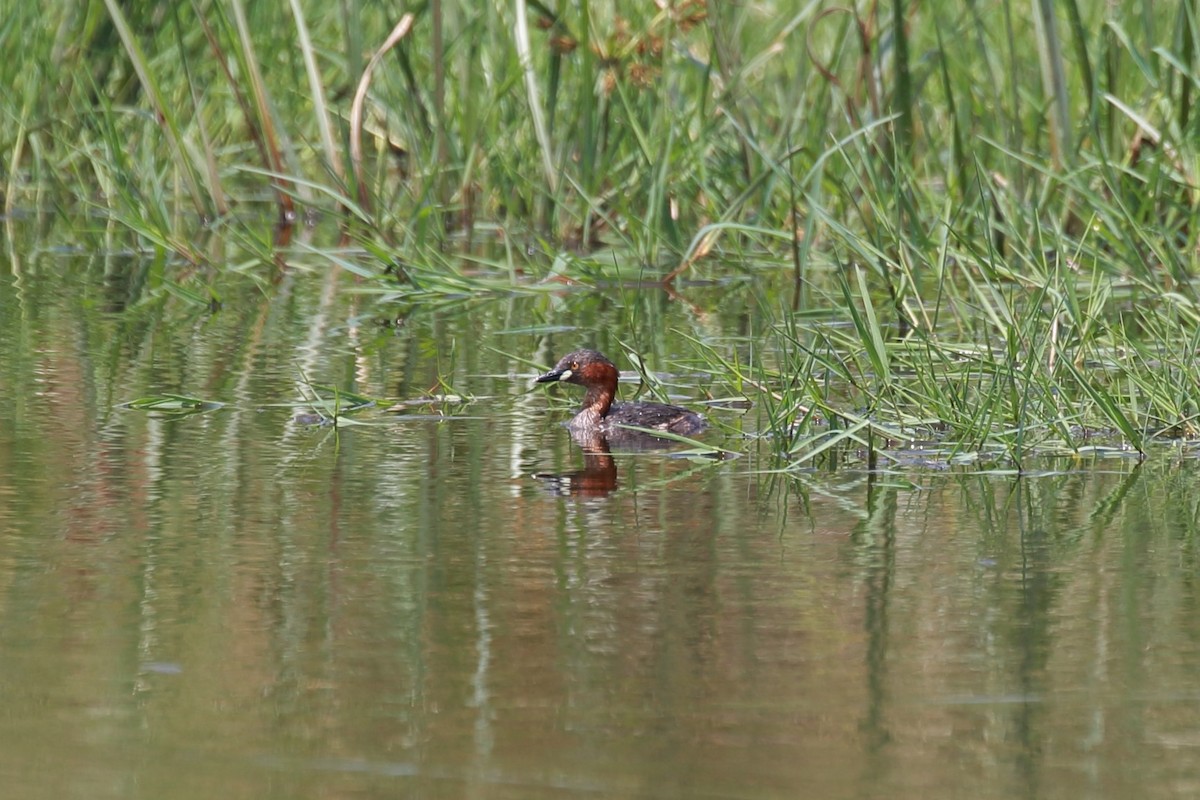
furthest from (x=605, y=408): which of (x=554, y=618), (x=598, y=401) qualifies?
(x=554, y=618)

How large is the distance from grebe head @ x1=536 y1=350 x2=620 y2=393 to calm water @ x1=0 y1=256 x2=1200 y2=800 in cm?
20

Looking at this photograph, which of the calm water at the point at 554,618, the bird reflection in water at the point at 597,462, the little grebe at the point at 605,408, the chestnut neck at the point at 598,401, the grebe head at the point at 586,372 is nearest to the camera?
the calm water at the point at 554,618

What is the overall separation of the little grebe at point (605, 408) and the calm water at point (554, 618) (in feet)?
0.46

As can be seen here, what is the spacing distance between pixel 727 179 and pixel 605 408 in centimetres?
314

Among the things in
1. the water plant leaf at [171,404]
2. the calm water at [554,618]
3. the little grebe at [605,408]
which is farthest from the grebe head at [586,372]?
the water plant leaf at [171,404]

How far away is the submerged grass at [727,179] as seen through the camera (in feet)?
19.0

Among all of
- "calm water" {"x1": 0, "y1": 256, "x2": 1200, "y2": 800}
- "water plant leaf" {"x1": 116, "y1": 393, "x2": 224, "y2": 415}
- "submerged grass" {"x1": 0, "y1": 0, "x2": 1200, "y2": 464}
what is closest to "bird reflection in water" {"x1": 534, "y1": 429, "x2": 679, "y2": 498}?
"calm water" {"x1": 0, "y1": 256, "x2": 1200, "y2": 800}

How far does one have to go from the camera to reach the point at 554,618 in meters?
3.68

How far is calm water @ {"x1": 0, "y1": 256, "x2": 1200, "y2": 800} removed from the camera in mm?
2982

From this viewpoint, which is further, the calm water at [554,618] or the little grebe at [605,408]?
the little grebe at [605,408]

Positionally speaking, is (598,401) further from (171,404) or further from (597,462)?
(171,404)

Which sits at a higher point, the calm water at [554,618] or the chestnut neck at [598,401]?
the chestnut neck at [598,401]

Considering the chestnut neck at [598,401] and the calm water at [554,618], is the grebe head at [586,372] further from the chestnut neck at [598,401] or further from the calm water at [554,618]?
the calm water at [554,618]

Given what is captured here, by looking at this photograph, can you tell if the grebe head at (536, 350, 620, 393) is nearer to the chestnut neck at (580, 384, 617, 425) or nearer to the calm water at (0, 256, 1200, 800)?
the chestnut neck at (580, 384, 617, 425)
